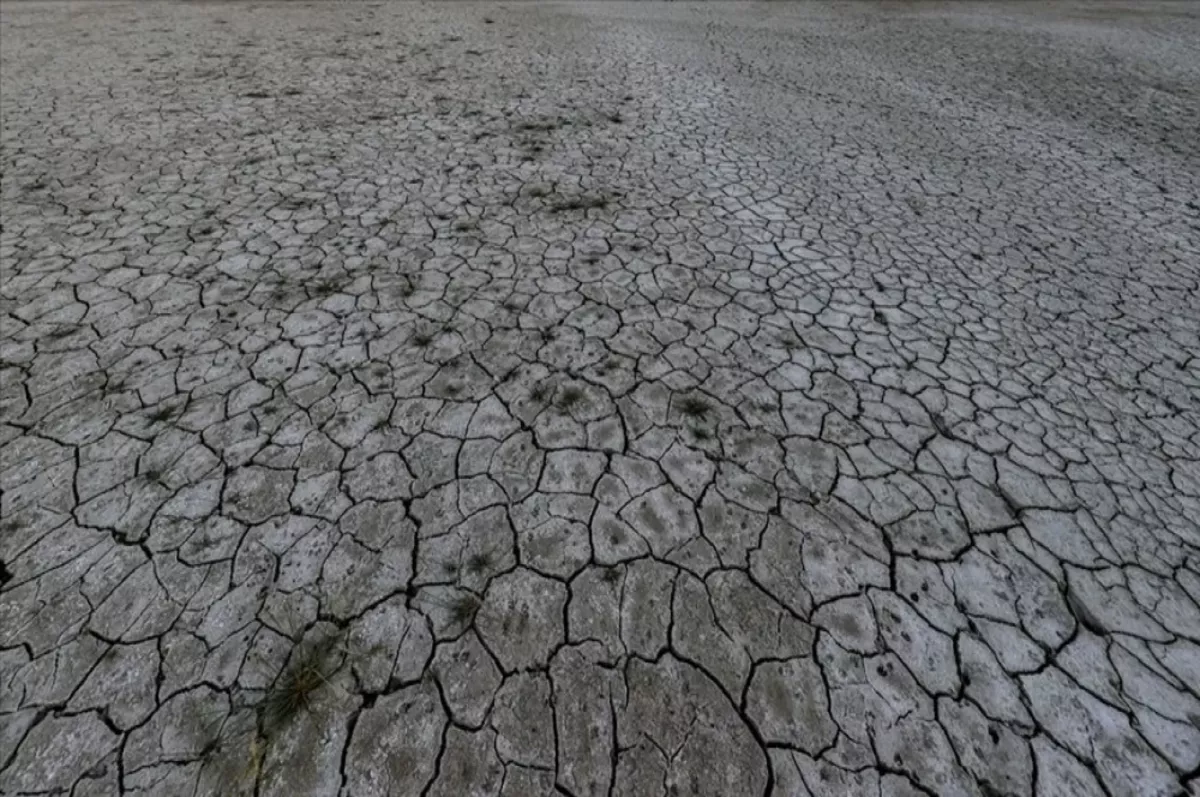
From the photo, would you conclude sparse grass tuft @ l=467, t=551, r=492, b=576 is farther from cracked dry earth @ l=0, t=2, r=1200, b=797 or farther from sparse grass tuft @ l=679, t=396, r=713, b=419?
sparse grass tuft @ l=679, t=396, r=713, b=419

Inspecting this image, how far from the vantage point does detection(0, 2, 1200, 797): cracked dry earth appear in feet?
4.99

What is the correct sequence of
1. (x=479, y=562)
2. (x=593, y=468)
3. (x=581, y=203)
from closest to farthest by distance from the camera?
(x=479, y=562), (x=593, y=468), (x=581, y=203)

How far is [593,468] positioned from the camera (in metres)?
2.19

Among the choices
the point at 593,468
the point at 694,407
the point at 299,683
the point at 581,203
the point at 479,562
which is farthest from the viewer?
the point at 581,203

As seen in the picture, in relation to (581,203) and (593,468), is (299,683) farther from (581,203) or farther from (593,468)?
(581,203)

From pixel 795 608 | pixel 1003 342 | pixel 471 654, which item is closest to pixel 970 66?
pixel 1003 342

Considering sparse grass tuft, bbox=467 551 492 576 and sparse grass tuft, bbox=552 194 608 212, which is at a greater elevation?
sparse grass tuft, bbox=552 194 608 212

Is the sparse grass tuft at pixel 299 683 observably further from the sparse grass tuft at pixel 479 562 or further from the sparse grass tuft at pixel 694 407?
the sparse grass tuft at pixel 694 407

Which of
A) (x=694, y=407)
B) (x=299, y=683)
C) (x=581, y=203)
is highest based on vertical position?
(x=581, y=203)

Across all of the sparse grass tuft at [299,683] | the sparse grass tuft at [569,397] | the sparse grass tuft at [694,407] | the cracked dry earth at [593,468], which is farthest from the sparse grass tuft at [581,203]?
the sparse grass tuft at [299,683]

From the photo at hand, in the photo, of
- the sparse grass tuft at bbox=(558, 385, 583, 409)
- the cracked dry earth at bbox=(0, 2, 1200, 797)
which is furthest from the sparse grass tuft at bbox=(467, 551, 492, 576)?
the sparse grass tuft at bbox=(558, 385, 583, 409)

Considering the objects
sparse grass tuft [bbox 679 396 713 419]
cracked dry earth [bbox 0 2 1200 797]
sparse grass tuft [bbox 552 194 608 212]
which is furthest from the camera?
sparse grass tuft [bbox 552 194 608 212]

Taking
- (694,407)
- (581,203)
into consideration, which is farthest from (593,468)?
(581,203)

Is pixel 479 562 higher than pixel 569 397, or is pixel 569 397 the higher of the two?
pixel 569 397
